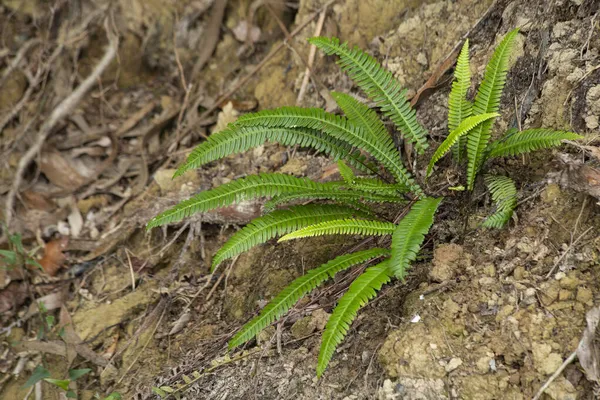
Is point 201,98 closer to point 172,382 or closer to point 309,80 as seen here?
Answer: point 309,80

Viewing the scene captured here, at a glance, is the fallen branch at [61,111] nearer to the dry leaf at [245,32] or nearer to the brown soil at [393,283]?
the brown soil at [393,283]

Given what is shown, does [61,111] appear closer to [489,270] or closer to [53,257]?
[53,257]

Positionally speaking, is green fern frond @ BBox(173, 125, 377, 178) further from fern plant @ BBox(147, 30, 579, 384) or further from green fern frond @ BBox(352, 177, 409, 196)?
green fern frond @ BBox(352, 177, 409, 196)

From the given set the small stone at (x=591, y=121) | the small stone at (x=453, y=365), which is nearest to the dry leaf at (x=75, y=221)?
the small stone at (x=453, y=365)

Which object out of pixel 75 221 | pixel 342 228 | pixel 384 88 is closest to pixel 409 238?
pixel 342 228

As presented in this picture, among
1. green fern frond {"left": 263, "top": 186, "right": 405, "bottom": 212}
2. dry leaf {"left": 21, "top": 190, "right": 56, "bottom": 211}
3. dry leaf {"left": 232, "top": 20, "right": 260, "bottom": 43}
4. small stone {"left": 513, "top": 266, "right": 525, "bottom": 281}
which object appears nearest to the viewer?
small stone {"left": 513, "top": 266, "right": 525, "bottom": 281}

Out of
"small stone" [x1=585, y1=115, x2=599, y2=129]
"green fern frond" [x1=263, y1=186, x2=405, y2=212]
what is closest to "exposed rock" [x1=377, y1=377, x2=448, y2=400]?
"green fern frond" [x1=263, y1=186, x2=405, y2=212]

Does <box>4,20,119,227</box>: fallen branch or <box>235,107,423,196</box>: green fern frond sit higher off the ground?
<box>235,107,423,196</box>: green fern frond
